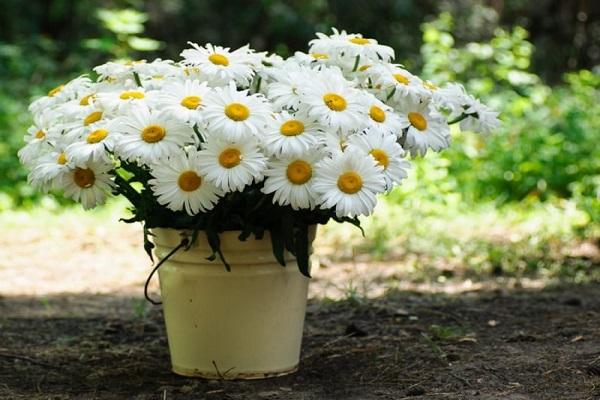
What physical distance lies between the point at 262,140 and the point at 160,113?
24cm

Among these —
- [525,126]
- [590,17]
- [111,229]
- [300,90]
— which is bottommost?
[111,229]

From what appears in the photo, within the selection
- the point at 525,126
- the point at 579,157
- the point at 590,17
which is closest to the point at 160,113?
the point at 579,157

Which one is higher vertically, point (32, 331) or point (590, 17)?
point (590, 17)

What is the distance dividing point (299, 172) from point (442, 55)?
476 centimetres

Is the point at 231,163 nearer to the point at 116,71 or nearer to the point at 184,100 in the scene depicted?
the point at 184,100

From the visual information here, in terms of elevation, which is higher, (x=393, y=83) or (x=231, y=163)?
(x=393, y=83)

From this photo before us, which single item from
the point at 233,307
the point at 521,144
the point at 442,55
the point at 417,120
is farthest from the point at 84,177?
the point at 442,55

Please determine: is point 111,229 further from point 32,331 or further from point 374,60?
point 374,60

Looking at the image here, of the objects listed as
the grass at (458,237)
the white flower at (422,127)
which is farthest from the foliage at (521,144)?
the white flower at (422,127)

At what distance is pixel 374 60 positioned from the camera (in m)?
2.50

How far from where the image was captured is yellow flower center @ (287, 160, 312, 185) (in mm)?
2164

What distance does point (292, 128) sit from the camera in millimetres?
2186

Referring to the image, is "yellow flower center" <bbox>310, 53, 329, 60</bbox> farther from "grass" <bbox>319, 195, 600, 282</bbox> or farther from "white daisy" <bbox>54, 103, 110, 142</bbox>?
"grass" <bbox>319, 195, 600, 282</bbox>

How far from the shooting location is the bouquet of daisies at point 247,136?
7.04 ft
